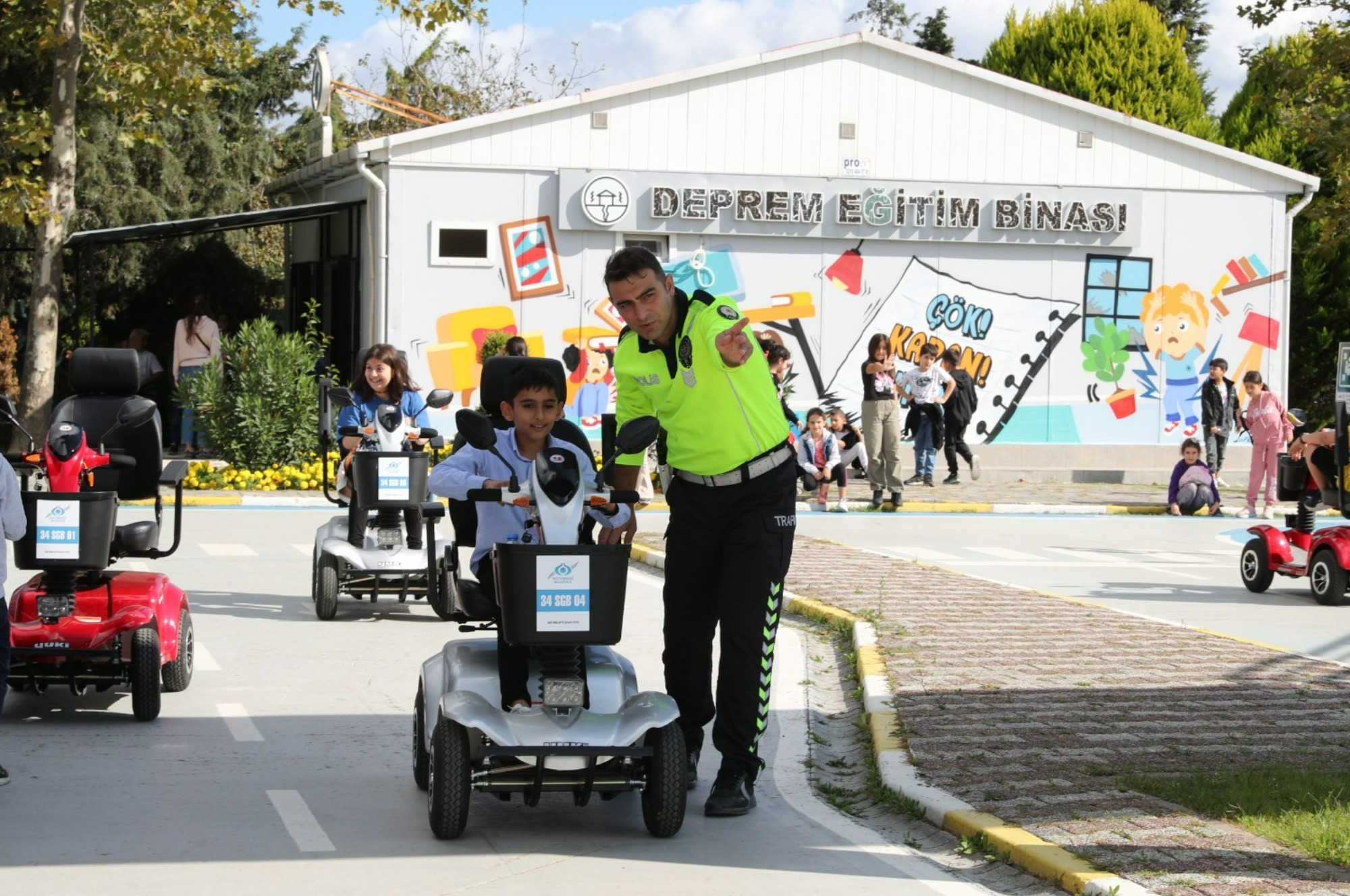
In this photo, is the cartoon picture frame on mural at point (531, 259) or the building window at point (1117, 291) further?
the building window at point (1117, 291)

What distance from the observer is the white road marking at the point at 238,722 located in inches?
314

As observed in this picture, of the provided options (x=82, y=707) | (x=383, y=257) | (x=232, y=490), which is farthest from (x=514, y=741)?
(x=383, y=257)

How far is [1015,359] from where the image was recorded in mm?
26281

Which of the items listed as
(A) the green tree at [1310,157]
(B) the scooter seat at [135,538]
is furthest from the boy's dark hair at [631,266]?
(A) the green tree at [1310,157]

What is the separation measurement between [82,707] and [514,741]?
349 cm

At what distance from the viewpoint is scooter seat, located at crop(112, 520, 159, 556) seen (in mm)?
8797

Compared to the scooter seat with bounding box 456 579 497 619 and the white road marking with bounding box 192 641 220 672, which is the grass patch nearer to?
the scooter seat with bounding box 456 579 497 619

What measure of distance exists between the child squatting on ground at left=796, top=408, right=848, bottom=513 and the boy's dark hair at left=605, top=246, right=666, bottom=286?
46.0ft

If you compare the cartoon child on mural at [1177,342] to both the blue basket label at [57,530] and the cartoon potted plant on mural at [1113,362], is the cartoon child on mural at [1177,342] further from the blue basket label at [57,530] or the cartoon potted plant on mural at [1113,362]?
the blue basket label at [57,530]

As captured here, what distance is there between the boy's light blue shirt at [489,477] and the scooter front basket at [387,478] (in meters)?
4.36

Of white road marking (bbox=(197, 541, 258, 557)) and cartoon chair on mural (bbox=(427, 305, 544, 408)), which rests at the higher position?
cartoon chair on mural (bbox=(427, 305, 544, 408))

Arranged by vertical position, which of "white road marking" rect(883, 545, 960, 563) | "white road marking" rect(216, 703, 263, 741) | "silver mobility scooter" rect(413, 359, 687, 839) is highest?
"silver mobility scooter" rect(413, 359, 687, 839)

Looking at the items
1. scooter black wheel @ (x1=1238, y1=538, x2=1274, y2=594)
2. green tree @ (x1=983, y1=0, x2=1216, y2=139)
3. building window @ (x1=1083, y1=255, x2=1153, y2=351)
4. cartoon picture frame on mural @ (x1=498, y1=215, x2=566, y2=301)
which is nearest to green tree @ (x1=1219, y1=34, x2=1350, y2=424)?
building window @ (x1=1083, y1=255, x2=1153, y2=351)

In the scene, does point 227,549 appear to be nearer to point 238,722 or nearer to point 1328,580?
point 238,722
